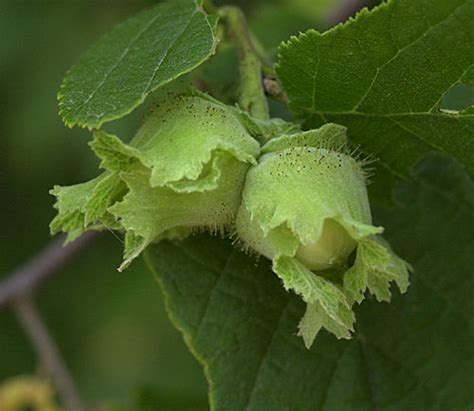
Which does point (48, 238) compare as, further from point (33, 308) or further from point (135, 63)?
point (135, 63)

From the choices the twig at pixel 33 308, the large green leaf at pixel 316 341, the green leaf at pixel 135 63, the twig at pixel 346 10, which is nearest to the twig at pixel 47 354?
the twig at pixel 33 308

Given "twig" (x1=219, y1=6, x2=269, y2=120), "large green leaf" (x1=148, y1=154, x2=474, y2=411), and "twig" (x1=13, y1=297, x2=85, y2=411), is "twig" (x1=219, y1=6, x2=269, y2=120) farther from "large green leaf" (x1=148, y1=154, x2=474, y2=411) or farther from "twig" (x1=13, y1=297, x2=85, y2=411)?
"twig" (x1=13, y1=297, x2=85, y2=411)

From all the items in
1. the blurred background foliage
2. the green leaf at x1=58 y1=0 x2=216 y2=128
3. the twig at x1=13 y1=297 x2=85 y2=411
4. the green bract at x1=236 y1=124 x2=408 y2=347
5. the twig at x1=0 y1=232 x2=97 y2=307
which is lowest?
the blurred background foliage

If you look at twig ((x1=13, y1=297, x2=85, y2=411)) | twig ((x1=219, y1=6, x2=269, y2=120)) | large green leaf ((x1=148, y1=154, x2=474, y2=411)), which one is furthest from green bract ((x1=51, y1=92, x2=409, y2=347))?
twig ((x1=13, y1=297, x2=85, y2=411))

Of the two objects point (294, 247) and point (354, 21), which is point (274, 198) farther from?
point (354, 21)

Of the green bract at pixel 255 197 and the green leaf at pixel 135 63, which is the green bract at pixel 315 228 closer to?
the green bract at pixel 255 197

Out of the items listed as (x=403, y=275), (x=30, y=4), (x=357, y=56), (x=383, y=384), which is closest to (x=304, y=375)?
(x=383, y=384)

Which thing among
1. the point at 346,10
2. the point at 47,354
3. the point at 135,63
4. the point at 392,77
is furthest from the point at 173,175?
the point at 346,10
